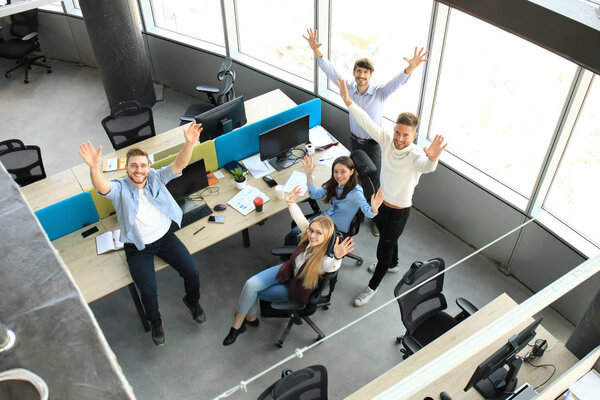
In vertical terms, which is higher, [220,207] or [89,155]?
[89,155]

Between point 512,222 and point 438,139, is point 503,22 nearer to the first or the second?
point 438,139

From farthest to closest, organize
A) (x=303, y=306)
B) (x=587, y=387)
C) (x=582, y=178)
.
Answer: (x=582, y=178) < (x=303, y=306) < (x=587, y=387)

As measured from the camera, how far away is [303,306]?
399 centimetres

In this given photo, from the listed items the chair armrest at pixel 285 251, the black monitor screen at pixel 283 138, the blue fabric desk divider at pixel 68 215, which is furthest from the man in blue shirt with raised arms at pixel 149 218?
the black monitor screen at pixel 283 138

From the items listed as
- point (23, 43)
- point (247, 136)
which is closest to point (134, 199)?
point (247, 136)

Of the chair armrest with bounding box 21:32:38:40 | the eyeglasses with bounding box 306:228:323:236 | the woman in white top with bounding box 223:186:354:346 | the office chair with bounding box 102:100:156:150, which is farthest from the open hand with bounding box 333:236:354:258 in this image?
the chair armrest with bounding box 21:32:38:40

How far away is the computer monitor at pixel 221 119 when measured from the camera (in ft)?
16.5

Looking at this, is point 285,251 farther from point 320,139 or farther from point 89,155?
point 89,155

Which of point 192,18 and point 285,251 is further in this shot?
point 192,18

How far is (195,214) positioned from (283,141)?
117 centimetres

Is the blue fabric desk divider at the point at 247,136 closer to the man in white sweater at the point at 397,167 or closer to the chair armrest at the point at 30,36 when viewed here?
the man in white sweater at the point at 397,167

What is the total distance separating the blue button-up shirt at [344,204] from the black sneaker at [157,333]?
1760 mm

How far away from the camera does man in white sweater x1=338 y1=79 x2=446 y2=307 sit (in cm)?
393

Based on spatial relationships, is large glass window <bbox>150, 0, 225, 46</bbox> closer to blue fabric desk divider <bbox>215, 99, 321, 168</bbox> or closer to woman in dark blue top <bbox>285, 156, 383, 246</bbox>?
blue fabric desk divider <bbox>215, 99, 321, 168</bbox>
